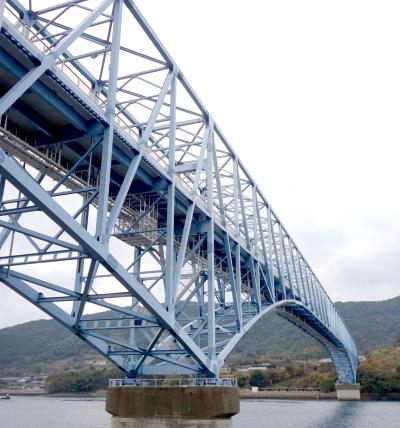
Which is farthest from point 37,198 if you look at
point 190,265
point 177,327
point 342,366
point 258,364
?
point 258,364

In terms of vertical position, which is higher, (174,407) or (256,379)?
(256,379)

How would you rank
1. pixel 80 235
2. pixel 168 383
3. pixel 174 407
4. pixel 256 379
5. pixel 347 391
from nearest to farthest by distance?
pixel 80 235 < pixel 174 407 < pixel 168 383 < pixel 347 391 < pixel 256 379

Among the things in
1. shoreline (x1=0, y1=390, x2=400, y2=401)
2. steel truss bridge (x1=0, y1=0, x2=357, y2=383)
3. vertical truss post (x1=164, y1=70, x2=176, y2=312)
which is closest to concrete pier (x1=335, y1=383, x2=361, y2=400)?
shoreline (x1=0, y1=390, x2=400, y2=401)

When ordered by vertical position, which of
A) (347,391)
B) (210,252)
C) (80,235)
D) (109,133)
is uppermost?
(109,133)

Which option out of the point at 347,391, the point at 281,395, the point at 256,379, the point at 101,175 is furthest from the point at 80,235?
the point at 256,379

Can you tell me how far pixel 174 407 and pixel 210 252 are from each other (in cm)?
834

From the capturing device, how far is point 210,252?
2819 centimetres

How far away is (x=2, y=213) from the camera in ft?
56.2

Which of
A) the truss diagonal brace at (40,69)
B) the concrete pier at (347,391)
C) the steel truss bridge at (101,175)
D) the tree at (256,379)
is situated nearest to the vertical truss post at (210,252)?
the steel truss bridge at (101,175)

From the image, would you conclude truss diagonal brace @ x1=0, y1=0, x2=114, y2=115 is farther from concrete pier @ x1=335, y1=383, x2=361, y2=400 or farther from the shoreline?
the shoreline

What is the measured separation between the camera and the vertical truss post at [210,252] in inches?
1062

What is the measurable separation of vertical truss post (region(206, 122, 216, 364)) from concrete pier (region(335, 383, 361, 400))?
309 feet

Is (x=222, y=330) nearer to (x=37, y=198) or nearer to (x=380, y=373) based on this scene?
(x=37, y=198)

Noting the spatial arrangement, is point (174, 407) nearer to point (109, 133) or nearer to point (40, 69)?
point (109, 133)
